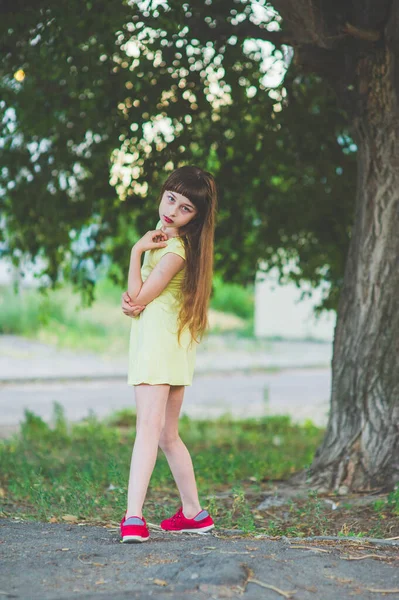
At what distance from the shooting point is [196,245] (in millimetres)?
4445

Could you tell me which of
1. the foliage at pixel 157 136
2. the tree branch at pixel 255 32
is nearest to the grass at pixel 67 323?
the foliage at pixel 157 136

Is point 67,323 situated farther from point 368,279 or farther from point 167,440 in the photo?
point 167,440

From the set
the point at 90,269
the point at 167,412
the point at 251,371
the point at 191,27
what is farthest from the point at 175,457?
the point at 251,371

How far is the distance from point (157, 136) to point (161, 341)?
3.16 meters

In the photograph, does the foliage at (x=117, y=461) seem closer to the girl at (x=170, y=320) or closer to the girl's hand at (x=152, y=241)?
the girl at (x=170, y=320)

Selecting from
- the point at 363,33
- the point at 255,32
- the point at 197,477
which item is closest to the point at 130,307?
the point at 363,33

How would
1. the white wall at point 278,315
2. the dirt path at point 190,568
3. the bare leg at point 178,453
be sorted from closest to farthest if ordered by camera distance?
the dirt path at point 190,568 → the bare leg at point 178,453 → the white wall at point 278,315

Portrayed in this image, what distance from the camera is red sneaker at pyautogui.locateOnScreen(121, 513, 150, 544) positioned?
4.08 metres

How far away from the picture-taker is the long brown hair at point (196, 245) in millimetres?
4402

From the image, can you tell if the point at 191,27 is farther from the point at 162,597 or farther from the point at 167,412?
the point at 162,597

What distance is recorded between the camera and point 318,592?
3371 mm

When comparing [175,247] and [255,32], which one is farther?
[255,32]

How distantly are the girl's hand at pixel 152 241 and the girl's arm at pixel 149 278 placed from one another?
0.03m

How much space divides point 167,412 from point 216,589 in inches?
53.2
